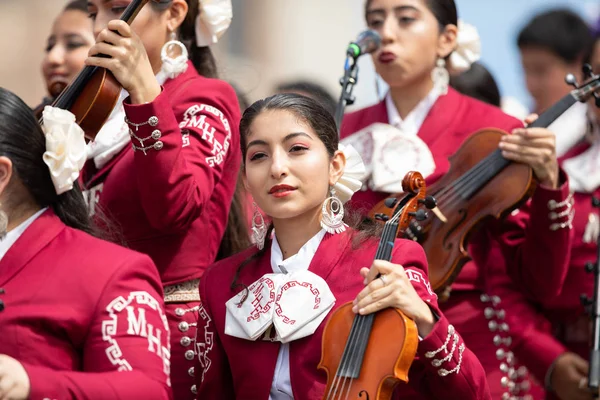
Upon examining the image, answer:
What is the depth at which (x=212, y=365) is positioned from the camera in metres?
3.39

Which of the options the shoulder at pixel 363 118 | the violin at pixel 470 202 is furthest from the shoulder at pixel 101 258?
the shoulder at pixel 363 118

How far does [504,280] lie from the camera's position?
14.8 ft

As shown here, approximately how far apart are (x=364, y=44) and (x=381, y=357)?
156cm

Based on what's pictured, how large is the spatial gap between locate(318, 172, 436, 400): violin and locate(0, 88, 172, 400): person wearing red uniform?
1.29 ft

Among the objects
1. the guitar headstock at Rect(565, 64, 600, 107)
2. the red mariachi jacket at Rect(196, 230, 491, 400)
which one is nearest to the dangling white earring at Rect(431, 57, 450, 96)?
the guitar headstock at Rect(565, 64, 600, 107)

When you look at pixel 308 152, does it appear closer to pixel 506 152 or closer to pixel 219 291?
pixel 219 291

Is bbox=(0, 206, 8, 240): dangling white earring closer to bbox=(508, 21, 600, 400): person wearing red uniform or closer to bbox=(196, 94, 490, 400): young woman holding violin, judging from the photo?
bbox=(196, 94, 490, 400): young woman holding violin

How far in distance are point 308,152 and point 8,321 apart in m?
0.91

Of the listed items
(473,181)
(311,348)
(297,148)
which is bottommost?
(311,348)

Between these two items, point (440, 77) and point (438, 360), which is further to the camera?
point (440, 77)

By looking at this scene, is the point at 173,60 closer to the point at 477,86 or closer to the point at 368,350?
the point at 368,350

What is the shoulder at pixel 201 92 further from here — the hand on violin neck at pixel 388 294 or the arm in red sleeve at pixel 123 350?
the hand on violin neck at pixel 388 294

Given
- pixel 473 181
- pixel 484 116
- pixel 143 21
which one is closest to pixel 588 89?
pixel 473 181

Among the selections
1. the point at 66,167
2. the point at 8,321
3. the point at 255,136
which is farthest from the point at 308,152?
the point at 8,321
